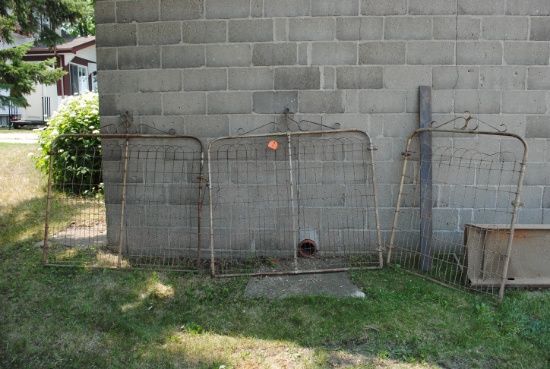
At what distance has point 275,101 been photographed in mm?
5383

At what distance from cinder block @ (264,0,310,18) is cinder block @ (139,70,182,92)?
118 cm

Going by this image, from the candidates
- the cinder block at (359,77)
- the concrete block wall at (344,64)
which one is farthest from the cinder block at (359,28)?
the cinder block at (359,77)

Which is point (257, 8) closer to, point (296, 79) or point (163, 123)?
point (296, 79)

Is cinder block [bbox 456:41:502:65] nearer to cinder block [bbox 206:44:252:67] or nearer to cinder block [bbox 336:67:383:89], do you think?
cinder block [bbox 336:67:383:89]

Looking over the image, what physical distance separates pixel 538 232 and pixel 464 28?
220 centimetres

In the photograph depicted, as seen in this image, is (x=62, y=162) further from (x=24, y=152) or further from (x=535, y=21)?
(x=535, y=21)

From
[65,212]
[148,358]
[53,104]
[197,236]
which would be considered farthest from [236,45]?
[53,104]

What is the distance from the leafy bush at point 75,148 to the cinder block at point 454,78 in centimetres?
541

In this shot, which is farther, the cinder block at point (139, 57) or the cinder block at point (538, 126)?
the cinder block at point (139, 57)

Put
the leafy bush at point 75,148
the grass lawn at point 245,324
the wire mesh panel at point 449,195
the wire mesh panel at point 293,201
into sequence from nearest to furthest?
the grass lawn at point 245,324 → the wire mesh panel at point 449,195 → the wire mesh panel at point 293,201 → the leafy bush at point 75,148

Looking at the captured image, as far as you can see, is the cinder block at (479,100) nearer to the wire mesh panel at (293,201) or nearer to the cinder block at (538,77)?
the cinder block at (538,77)

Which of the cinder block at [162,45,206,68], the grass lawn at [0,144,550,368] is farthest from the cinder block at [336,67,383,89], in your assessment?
the grass lawn at [0,144,550,368]

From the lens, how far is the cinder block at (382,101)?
17.5 ft

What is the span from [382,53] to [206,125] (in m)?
2.03
